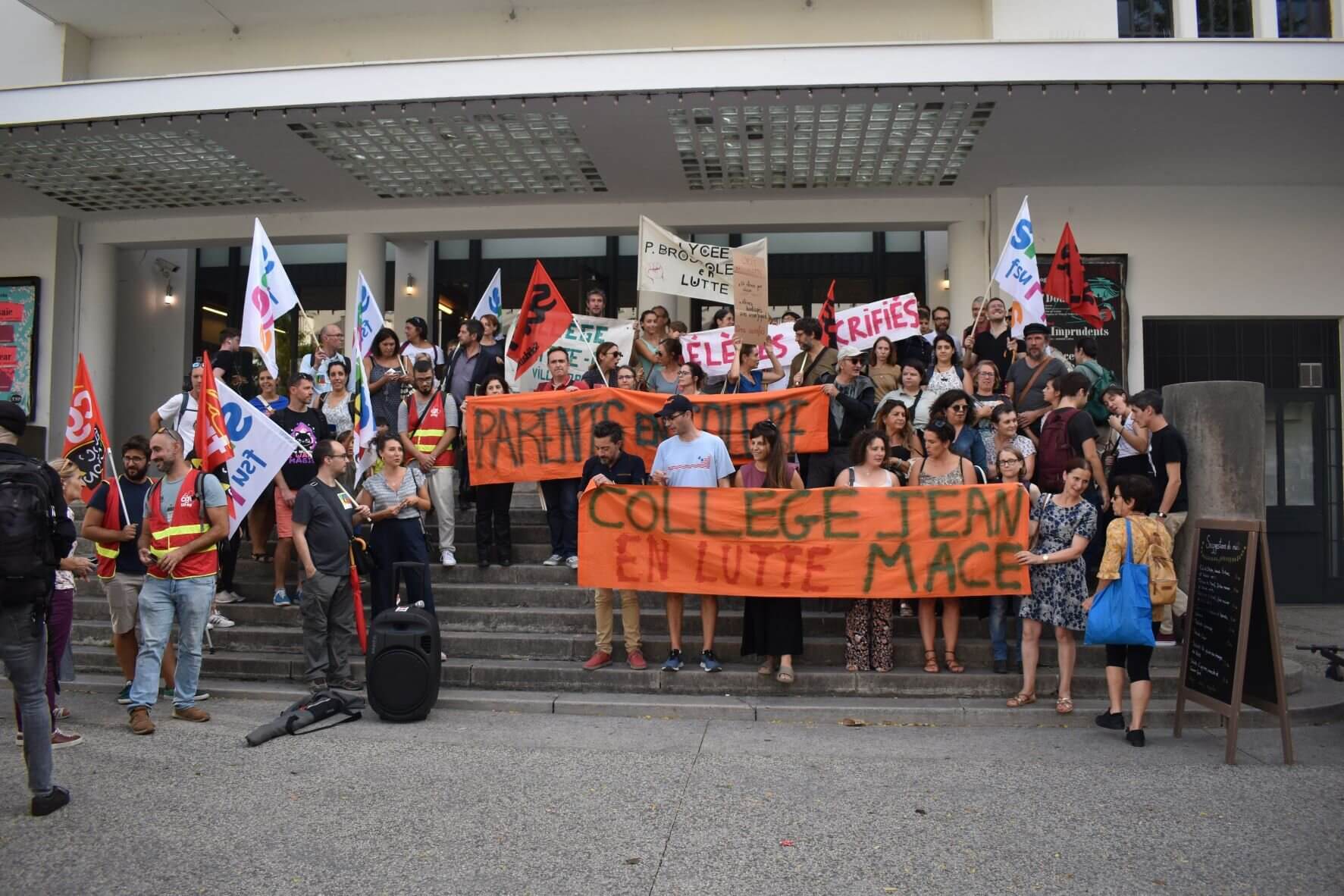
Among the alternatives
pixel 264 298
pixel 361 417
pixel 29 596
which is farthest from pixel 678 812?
pixel 264 298

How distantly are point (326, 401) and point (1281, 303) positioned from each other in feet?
40.8

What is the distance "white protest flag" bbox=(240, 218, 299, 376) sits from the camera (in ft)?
27.9

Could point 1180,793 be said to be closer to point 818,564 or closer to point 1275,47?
point 818,564

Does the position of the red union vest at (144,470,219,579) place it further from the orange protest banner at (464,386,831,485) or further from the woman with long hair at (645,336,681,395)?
the woman with long hair at (645,336,681,395)

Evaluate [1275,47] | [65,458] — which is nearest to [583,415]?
[65,458]

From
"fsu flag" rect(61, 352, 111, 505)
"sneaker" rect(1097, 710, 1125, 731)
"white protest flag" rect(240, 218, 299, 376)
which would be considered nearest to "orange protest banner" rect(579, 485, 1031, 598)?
"sneaker" rect(1097, 710, 1125, 731)

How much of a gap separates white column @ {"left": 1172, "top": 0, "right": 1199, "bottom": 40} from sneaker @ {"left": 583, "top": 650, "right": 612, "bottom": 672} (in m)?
11.3

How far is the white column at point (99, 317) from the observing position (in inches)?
596

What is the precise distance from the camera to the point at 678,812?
16.3ft

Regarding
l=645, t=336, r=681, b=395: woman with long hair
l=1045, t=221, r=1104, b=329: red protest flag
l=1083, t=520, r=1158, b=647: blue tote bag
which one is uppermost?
l=1045, t=221, r=1104, b=329: red protest flag

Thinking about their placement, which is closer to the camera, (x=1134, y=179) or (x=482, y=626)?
(x=482, y=626)

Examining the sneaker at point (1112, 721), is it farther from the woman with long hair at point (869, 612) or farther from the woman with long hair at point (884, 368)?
the woman with long hair at point (884, 368)

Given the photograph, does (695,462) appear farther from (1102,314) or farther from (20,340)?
(20,340)

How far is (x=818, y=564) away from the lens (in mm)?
7668
